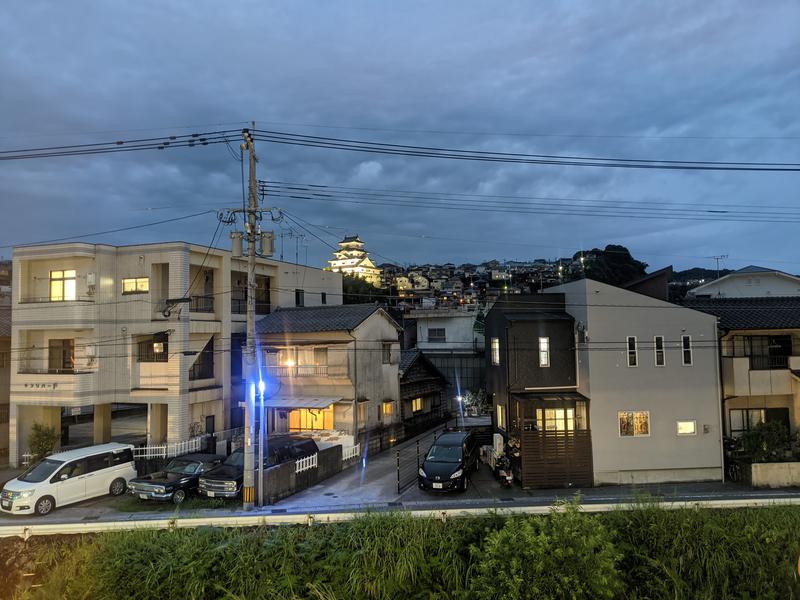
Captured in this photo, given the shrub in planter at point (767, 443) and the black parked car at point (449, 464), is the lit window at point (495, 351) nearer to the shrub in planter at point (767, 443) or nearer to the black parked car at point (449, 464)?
the black parked car at point (449, 464)

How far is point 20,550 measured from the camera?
730cm

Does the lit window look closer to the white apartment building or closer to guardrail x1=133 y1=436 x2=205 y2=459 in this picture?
the white apartment building

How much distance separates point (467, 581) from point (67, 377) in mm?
21719

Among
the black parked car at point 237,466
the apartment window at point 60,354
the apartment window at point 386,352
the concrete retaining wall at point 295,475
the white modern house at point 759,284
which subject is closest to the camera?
the concrete retaining wall at point 295,475

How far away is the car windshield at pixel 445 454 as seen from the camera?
16703mm

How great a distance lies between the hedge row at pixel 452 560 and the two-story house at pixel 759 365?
12794 millimetres

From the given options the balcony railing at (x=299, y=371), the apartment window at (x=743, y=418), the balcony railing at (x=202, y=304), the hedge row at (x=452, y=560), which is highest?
the balcony railing at (x=202, y=304)

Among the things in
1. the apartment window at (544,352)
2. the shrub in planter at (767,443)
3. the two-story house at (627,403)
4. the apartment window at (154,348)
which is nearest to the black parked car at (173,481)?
the apartment window at (154,348)

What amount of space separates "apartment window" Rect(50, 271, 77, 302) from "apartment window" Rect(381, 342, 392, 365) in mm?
14906

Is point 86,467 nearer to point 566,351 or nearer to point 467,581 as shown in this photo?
point 467,581

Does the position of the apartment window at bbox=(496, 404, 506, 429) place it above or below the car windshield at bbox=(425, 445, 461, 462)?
above

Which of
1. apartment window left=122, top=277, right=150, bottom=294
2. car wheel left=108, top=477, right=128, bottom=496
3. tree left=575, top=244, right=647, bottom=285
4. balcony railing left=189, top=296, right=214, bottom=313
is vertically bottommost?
car wheel left=108, top=477, right=128, bottom=496

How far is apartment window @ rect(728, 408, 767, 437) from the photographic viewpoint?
18.9 metres

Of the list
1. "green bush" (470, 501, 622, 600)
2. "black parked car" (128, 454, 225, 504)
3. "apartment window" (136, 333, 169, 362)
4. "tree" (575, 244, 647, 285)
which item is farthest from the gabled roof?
"tree" (575, 244, 647, 285)
